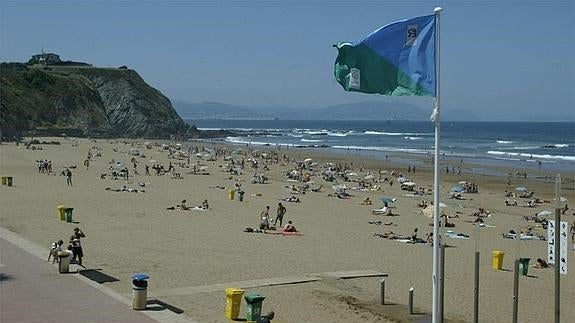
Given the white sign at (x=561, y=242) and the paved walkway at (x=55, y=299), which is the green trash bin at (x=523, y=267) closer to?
the white sign at (x=561, y=242)

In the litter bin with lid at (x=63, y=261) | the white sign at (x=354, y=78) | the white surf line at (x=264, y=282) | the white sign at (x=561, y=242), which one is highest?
the white sign at (x=354, y=78)

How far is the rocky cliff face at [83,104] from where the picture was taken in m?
93.4

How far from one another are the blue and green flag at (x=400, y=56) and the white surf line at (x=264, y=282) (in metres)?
6.92

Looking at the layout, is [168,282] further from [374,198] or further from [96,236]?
[374,198]

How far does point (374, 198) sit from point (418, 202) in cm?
243

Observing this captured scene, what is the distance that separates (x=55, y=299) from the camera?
13.4m

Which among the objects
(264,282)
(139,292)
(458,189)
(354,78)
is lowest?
(264,282)

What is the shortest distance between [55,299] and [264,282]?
15.4 ft

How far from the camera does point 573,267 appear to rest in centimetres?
2097

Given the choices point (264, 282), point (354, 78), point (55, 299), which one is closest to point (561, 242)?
point (354, 78)

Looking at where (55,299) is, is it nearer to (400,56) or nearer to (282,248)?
(400,56)

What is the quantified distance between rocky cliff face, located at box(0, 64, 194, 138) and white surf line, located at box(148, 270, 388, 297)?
2720 inches

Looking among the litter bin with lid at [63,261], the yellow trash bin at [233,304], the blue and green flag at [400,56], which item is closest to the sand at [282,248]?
the yellow trash bin at [233,304]

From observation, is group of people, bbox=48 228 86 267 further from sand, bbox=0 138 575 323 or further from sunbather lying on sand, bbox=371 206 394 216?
sunbather lying on sand, bbox=371 206 394 216
